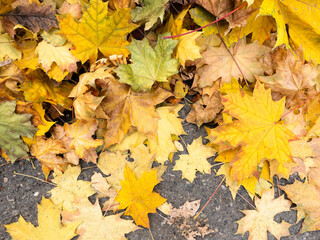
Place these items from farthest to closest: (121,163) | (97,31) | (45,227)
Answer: (121,163) < (45,227) < (97,31)

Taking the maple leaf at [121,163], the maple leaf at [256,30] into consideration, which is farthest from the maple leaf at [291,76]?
the maple leaf at [121,163]

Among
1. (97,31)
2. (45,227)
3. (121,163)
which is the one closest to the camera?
(97,31)

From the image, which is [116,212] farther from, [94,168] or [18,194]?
[18,194]

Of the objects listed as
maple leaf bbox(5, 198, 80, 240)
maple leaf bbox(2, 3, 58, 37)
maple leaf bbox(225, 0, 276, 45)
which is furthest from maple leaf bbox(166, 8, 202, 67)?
maple leaf bbox(5, 198, 80, 240)

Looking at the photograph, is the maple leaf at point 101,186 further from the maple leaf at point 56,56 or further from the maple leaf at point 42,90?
the maple leaf at point 56,56

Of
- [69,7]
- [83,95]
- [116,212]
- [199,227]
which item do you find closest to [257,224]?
[199,227]

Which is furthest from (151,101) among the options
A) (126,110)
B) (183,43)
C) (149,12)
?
(149,12)

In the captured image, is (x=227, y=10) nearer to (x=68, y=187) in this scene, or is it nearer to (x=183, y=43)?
(x=183, y=43)

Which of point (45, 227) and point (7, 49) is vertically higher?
point (7, 49)
